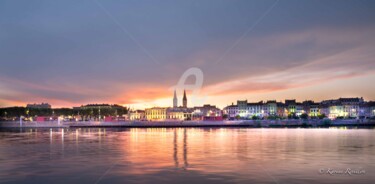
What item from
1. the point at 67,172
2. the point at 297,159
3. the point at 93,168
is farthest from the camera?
the point at 297,159

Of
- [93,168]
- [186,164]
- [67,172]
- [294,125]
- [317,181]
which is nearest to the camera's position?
[317,181]

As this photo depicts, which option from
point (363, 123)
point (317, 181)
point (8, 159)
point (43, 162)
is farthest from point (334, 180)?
point (363, 123)

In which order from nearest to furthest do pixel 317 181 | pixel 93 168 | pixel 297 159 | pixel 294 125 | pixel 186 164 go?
pixel 317 181
pixel 93 168
pixel 186 164
pixel 297 159
pixel 294 125

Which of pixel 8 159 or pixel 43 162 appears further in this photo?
pixel 8 159

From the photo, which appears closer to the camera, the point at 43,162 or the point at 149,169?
the point at 149,169

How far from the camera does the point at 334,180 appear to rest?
67.2 ft

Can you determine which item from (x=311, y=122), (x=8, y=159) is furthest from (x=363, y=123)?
(x=8, y=159)

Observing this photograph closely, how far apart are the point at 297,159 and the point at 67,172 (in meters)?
14.8

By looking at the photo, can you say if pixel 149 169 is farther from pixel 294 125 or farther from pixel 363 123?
pixel 363 123

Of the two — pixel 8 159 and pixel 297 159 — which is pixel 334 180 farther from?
pixel 8 159

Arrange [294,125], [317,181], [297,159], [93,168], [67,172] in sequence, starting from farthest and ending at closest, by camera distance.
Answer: [294,125] → [297,159] → [93,168] → [67,172] → [317,181]

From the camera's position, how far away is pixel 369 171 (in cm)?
2352

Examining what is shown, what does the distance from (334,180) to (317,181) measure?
35.5 inches

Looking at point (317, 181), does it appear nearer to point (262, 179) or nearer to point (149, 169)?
point (262, 179)
